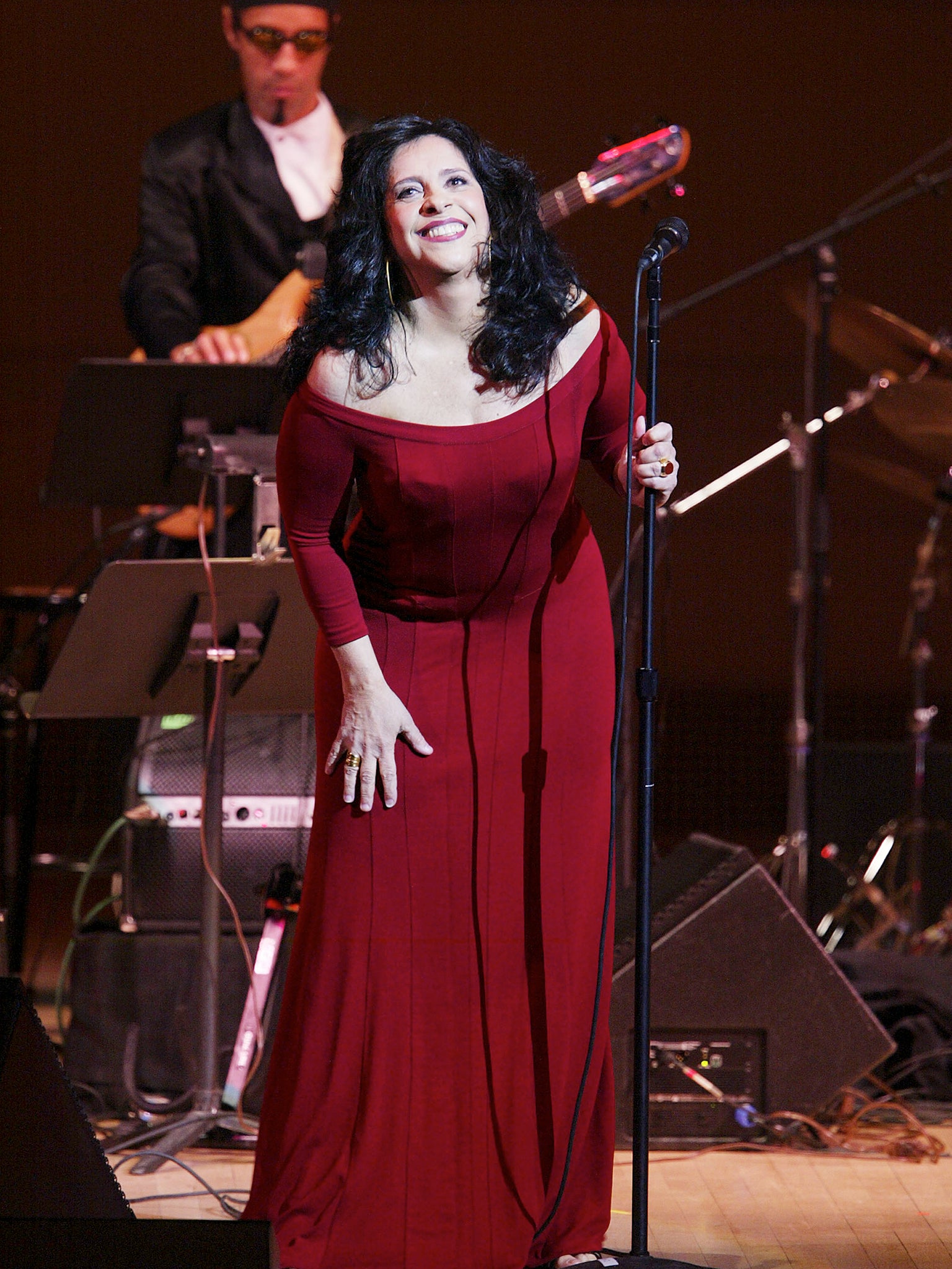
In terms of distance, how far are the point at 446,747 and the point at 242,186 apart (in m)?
2.72

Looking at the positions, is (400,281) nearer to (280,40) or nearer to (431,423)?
(431,423)

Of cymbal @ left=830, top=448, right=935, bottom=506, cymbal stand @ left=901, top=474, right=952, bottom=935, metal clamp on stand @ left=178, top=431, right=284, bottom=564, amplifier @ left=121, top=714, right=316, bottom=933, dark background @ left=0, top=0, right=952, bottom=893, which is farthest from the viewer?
dark background @ left=0, top=0, right=952, bottom=893

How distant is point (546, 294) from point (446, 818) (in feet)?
2.44

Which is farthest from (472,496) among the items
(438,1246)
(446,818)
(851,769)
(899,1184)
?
(851,769)

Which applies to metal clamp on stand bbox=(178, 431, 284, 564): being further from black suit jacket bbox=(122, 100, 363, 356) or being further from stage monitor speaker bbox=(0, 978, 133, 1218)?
black suit jacket bbox=(122, 100, 363, 356)

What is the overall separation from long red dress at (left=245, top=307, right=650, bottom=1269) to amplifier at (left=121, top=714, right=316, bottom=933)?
1.27 m

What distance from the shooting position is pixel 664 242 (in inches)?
89.0

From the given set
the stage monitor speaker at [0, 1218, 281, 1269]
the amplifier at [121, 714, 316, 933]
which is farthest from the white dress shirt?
the stage monitor speaker at [0, 1218, 281, 1269]

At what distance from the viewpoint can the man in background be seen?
4520 millimetres

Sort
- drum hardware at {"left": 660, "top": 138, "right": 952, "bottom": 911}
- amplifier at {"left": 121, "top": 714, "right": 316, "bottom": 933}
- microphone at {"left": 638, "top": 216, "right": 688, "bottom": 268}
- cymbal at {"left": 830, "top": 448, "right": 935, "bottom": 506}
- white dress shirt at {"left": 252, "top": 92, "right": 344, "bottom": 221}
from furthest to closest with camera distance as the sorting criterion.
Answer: white dress shirt at {"left": 252, "top": 92, "right": 344, "bottom": 221} < cymbal at {"left": 830, "top": 448, "right": 935, "bottom": 506} < drum hardware at {"left": 660, "top": 138, "right": 952, "bottom": 911} < amplifier at {"left": 121, "top": 714, "right": 316, "bottom": 933} < microphone at {"left": 638, "top": 216, "right": 688, "bottom": 268}

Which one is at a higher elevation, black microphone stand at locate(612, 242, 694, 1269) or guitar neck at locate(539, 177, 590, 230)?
guitar neck at locate(539, 177, 590, 230)

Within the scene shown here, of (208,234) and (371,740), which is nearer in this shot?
(371,740)

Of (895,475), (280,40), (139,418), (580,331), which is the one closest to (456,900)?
(580,331)

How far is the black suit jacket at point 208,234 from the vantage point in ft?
14.8
